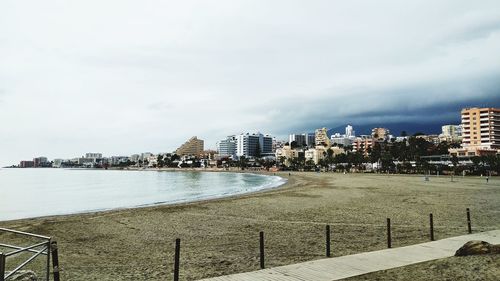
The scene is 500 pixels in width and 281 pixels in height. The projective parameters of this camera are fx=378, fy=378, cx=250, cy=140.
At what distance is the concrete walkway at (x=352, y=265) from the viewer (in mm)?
9555

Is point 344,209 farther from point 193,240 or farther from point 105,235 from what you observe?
point 105,235

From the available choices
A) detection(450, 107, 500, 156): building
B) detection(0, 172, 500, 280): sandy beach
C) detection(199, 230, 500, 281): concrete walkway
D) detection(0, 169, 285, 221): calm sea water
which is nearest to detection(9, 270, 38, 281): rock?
detection(0, 172, 500, 280): sandy beach

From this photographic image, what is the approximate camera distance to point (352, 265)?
10.5 meters

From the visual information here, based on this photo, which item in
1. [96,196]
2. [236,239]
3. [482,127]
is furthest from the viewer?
[482,127]

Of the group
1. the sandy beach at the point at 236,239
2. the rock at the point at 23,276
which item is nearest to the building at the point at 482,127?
the sandy beach at the point at 236,239

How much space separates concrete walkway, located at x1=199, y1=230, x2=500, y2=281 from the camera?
31.3 feet

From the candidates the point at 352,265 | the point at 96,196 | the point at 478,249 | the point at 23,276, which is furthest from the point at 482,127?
A: the point at 23,276

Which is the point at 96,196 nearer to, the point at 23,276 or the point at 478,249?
the point at 23,276

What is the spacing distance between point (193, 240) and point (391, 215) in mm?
13817

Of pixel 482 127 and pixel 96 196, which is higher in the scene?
pixel 482 127

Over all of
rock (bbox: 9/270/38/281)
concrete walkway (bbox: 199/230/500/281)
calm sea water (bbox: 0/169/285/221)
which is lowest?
calm sea water (bbox: 0/169/285/221)

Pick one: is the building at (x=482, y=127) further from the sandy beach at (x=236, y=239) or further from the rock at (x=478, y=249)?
the rock at (x=478, y=249)

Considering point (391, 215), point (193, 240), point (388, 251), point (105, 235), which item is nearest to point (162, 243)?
point (193, 240)

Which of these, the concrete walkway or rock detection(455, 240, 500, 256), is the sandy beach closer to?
rock detection(455, 240, 500, 256)
